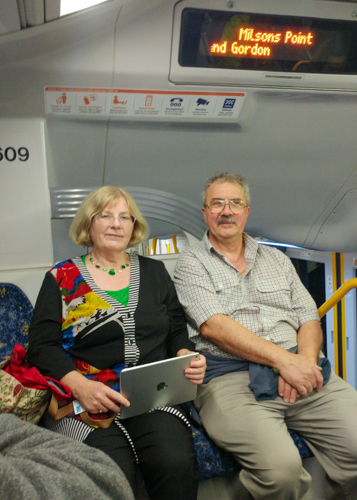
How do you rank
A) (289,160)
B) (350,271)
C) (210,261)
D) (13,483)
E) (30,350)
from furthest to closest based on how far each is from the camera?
1. (350,271)
2. (289,160)
3. (210,261)
4. (30,350)
5. (13,483)

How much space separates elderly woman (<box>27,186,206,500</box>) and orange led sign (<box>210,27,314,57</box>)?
2.63 ft

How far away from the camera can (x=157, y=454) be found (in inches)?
59.3

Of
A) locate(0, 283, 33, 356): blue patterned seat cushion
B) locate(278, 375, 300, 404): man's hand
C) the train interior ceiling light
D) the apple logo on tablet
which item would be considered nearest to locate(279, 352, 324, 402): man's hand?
locate(278, 375, 300, 404): man's hand

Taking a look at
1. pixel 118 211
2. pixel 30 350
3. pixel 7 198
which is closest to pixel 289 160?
pixel 118 211

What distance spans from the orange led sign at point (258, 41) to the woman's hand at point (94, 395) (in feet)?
4.91

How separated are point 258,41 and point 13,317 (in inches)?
67.7

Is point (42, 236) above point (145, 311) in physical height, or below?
above

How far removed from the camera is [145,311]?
183 cm

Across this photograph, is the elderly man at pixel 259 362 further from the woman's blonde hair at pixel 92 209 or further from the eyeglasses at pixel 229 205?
the woman's blonde hair at pixel 92 209

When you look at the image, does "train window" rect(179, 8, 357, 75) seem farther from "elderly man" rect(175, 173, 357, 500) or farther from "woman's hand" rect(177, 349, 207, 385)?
"woman's hand" rect(177, 349, 207, 385)

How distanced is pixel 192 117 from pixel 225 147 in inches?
12.4

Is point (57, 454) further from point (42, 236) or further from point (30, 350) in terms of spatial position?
point (42, 236)

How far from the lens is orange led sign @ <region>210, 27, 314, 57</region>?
1.94m

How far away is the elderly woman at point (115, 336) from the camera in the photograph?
59.6 inches
